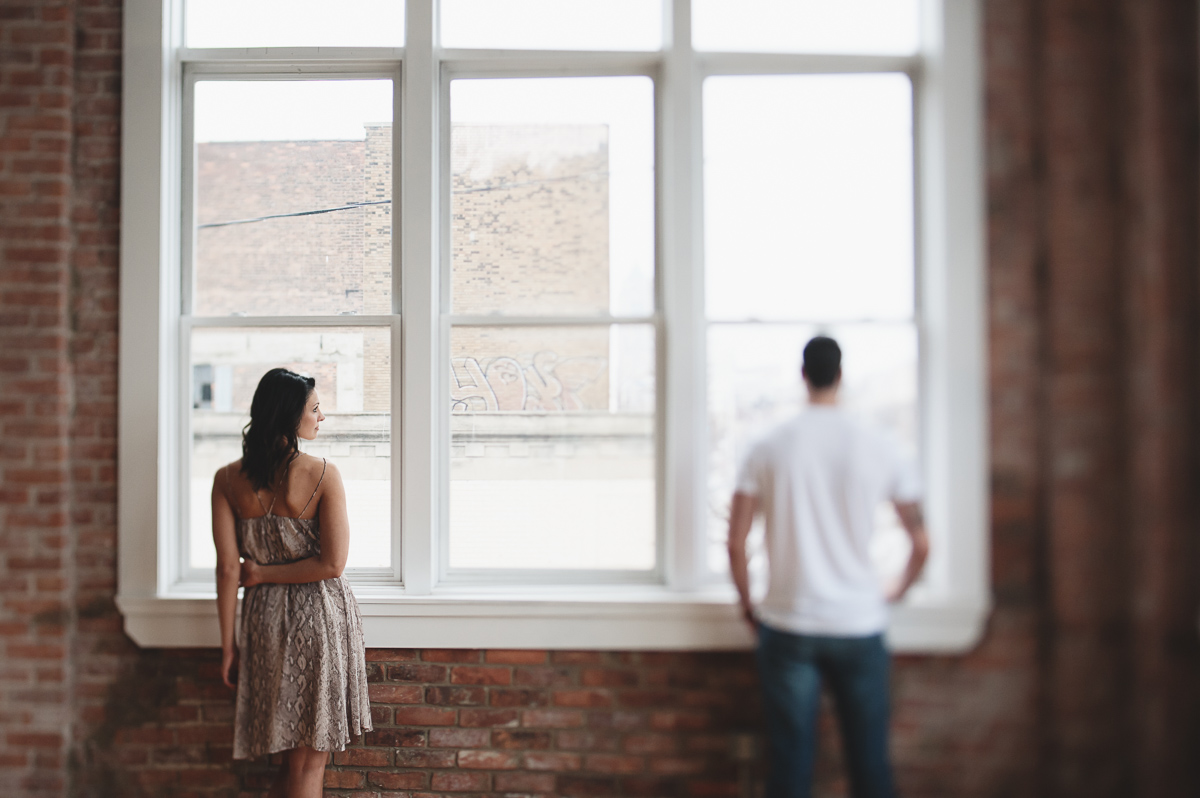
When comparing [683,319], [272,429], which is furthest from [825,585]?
[272,429]

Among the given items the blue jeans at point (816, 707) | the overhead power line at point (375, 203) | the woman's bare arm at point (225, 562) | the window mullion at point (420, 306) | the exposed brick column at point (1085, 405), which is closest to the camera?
the blue jeans at point (816, 707)

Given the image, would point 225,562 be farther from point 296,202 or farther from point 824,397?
point 824,397

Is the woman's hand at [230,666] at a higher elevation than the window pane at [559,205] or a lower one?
lower

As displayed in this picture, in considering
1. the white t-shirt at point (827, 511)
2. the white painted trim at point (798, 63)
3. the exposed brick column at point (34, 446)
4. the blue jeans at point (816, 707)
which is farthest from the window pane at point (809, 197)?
the exposed brick column at point (34, 446)

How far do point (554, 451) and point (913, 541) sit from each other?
1203mm

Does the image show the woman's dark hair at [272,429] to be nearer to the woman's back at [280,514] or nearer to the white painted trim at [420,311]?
the woman's back at [280,514]

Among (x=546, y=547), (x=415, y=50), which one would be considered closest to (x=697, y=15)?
(x=415, y=50)

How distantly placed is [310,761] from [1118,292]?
9.93ft

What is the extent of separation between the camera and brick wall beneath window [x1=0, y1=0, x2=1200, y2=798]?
2.13 metres

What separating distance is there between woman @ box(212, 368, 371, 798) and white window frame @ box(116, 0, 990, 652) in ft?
0.99

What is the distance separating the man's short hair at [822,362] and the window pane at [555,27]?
130cm

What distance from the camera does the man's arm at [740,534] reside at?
1919 mm

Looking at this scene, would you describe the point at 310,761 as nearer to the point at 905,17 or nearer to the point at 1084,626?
the point at 1084,626

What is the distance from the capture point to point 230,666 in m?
1.98
